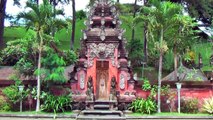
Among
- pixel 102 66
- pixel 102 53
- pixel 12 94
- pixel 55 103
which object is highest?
pixel 102 53

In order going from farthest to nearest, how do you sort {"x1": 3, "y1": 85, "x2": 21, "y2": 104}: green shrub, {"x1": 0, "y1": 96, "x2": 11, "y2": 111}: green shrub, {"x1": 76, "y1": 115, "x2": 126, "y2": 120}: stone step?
{"x1": 0, "y1": 96, "x2": 11, "y2": 111}: green shrub < {"x1": 3, "y1": 85, "x2": 21, "y2": 104}: green shrub < {"x1": 76, "y1": 115, "x2": 126, "y2": 120}: stone step

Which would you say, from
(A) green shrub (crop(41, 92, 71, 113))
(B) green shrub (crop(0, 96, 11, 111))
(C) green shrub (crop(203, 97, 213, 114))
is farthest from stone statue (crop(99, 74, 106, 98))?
(C) green shrub (crop(203, 97, 213, 114))

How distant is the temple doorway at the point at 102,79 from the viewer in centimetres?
1881

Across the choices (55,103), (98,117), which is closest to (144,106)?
(98,117)

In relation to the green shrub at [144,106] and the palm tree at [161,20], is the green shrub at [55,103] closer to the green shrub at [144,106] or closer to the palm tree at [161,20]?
the green shrub at [144,106]

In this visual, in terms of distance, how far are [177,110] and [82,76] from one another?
497 cm

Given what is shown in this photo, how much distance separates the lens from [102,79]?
19.0 meters

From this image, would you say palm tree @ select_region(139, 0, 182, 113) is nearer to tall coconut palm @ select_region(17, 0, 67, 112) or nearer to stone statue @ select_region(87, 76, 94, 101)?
stone statue @ select_region(87, 76, 94, 101)

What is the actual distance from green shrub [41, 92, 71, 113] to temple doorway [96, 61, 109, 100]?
64.6 inches

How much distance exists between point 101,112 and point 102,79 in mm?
2334

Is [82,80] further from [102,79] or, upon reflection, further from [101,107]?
[101,107]

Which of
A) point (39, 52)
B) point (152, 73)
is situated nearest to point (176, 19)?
point (39, 52)

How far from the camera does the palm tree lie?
1784 centimetres

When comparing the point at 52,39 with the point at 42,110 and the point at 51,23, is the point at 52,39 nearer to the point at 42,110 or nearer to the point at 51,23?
the point at 51,23
